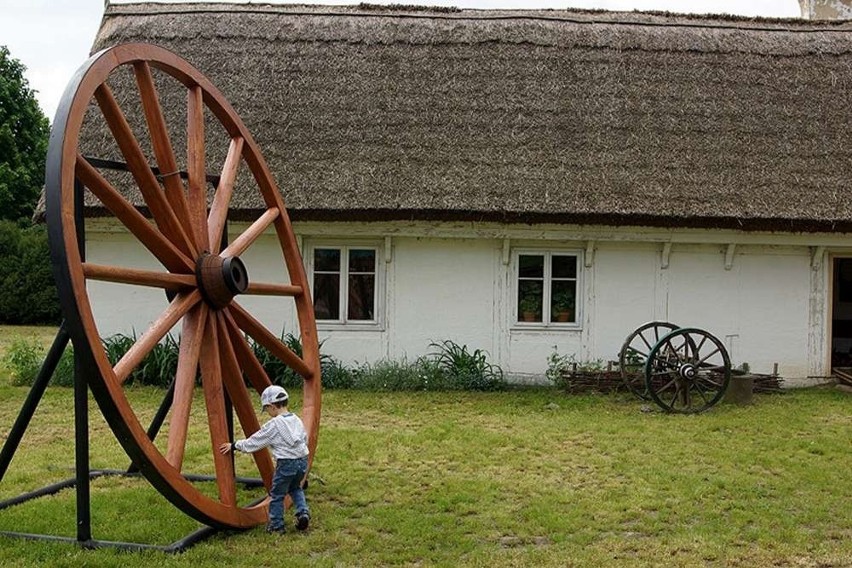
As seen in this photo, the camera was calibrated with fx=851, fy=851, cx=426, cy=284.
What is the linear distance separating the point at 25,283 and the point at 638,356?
1624 cm

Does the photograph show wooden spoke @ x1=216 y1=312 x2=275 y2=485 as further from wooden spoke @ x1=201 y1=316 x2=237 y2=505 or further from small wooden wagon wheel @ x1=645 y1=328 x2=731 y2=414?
small wooden wagon wheel @ x1=645 y1=328 x2=731 y2=414

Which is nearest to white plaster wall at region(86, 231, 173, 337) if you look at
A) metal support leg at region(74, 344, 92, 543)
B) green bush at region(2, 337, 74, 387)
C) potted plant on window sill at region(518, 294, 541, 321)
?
green bush at region(2, 337, 74, 387)

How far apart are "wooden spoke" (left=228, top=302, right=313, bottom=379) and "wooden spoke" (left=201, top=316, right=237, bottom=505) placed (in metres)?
0.44

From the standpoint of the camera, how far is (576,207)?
10.8 metres

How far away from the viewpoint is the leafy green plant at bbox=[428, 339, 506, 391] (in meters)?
11.1

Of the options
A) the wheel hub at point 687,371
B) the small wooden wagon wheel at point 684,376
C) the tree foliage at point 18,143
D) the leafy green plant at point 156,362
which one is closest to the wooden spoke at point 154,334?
the small wooden wagon wheel at point 684,376

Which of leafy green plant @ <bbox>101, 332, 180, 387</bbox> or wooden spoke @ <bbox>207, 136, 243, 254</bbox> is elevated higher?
wooden spoke @ <bbox>207, 136, 243, 254</bbox>

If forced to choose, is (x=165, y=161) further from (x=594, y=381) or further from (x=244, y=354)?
(x=594, y=381)

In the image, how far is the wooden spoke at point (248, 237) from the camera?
550 centimetres

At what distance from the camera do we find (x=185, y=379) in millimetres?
4812

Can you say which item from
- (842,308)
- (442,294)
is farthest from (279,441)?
(842,308)

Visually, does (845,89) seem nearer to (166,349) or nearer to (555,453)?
(555,453)

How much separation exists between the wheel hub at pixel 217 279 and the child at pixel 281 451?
65 centimetres

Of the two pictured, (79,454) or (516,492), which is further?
(516,492)
